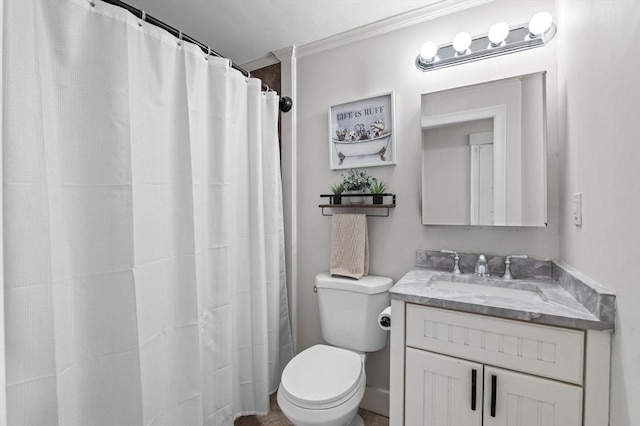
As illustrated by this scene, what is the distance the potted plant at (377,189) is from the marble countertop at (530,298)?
0.45 meters

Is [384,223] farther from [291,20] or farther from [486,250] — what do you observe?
[291,20]

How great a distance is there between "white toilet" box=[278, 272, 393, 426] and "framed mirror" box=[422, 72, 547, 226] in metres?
0.56

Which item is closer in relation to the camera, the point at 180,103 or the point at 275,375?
the point at 180,103

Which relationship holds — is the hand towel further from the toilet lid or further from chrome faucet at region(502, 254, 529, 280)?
chrome faucet at region(502, 254, 529, 280)

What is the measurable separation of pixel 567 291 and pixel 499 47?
1.15 meters

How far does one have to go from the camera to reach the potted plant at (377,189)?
1.69 metres

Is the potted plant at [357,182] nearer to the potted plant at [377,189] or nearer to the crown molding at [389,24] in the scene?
the potted plant at [377,189]

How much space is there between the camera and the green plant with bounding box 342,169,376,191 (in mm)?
1760

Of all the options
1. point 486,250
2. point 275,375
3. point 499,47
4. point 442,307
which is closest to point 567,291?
point 486,250

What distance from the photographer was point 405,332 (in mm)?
1208

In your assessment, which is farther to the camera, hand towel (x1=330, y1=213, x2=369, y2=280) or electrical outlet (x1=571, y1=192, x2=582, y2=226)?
hand towel (x1=330, y1=213, x2=369, y2=280)

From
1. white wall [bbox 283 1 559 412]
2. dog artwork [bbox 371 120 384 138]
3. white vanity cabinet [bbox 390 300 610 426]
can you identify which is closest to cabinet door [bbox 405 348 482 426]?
white vanity cabinet [bbox 390 300 610 426]

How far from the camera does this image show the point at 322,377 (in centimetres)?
136

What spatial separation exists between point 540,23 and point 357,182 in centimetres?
110
